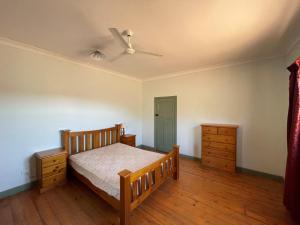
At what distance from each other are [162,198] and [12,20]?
3.28 m

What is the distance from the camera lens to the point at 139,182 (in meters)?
1.80

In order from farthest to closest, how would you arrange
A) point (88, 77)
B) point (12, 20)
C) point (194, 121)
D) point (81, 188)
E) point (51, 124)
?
point (194, 121)
point (88, 77)
point (51, 124)
point (81, 188)
point (12, 20)

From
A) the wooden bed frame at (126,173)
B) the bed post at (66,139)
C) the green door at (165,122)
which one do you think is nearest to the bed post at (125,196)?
the wooden bed frame at (126,173)

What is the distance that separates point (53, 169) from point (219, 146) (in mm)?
3473

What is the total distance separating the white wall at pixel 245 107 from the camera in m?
2.63

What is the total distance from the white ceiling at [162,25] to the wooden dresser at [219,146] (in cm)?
163

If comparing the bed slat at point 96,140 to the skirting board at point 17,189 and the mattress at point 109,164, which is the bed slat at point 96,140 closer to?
the mattress at point 109,164

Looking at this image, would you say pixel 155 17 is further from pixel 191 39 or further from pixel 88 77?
pixel 88 77

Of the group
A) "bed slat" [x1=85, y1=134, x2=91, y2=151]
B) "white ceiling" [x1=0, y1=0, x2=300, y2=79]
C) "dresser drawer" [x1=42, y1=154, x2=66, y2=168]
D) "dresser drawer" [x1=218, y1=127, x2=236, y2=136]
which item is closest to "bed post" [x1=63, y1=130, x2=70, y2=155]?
"dresser drawer" [x1=42, y1=154, x2=66, y2=168]

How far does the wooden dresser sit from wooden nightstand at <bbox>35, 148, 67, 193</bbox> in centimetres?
314

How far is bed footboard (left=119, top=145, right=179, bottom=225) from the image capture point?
151 cm

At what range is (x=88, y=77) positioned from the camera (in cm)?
328

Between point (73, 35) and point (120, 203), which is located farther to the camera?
point (73, 35)

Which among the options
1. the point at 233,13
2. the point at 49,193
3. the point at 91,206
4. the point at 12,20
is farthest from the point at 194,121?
the point at 12,20
